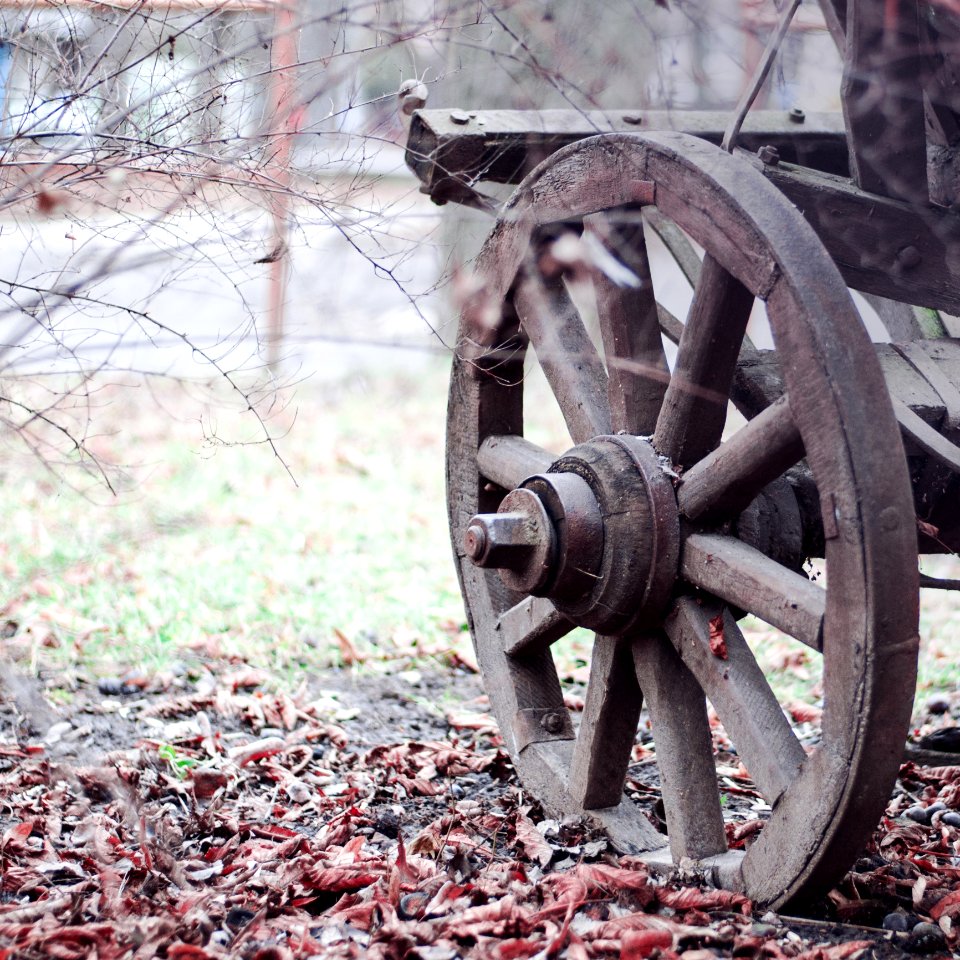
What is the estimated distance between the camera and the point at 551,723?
2799 mm

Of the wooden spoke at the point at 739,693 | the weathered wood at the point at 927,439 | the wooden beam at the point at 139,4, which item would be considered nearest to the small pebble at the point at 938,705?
the weathered wood at the point at 927,439

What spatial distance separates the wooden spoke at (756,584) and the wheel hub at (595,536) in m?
0.06

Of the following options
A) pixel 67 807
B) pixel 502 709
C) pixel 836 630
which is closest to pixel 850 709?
pixel 836 630

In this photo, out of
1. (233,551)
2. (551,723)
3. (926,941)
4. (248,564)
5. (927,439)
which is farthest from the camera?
(233,551)

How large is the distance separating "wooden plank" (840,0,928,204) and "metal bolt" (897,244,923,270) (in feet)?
0.36

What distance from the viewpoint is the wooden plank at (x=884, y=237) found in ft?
8.10

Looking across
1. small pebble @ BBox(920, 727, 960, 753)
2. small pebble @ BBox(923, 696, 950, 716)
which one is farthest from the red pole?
small pebble @ BBox(923, 696, 950, 716)

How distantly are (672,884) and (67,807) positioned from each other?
1617 millimetres

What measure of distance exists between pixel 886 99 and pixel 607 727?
5.02 ft

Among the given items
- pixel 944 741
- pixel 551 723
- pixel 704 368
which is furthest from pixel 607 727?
pixel 944 741

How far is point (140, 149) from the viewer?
2.38m

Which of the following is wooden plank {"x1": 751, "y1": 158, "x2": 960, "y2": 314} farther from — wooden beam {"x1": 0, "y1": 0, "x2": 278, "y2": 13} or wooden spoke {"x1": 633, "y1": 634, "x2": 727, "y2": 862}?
wooden beam {"x1": 0, "y1": 0, "x2": 278, "y2": 13}

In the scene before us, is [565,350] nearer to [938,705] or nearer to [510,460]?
[510,460]

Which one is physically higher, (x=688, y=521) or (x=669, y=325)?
(x=669, y=325)
